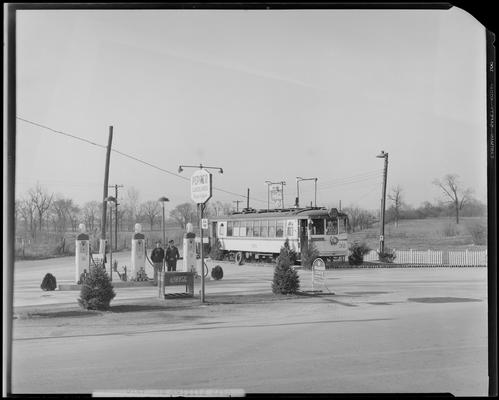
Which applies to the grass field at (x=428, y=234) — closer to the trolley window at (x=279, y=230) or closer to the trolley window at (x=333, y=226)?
the trolley window at (x=333, y=226)

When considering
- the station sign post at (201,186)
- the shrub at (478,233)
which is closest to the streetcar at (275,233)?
the station sign post at (201,186)

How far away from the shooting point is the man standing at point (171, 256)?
6705 mm

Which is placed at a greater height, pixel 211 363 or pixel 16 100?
pixel 16 100

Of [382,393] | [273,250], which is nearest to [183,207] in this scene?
[382,393]

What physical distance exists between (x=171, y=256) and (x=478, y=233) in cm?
442

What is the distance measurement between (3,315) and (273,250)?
19.1 feet

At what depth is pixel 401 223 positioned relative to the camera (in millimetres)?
5176

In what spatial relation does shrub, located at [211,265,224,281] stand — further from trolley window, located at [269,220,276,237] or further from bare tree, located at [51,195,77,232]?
bare tree, located at [51,195,77,232]

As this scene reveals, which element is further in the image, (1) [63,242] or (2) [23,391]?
(1) [63,242]

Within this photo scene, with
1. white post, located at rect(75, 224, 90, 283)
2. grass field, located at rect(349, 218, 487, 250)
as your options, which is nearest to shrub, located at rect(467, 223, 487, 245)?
grass field, located at rect(349, 218, 487, 250)

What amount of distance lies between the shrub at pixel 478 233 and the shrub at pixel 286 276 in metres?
3.45

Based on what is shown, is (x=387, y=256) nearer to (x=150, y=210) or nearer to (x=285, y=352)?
(x=285, y=352)

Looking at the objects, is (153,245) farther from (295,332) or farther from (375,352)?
(375,352)

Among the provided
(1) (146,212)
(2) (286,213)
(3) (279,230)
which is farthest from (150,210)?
(3) (279,230)
